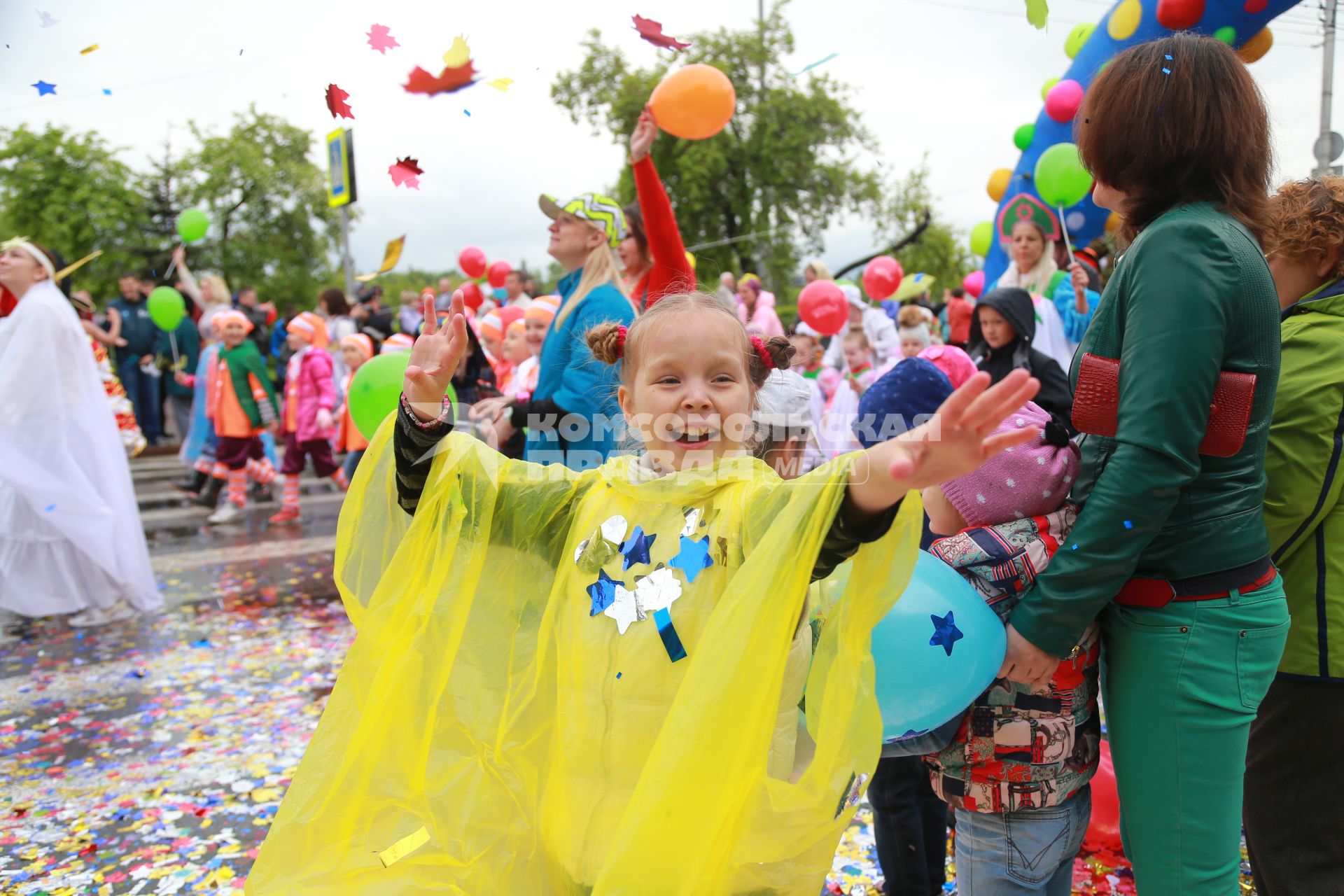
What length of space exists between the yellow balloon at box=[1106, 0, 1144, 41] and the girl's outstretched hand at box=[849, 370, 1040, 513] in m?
6.96

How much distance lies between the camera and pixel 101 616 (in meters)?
5.12

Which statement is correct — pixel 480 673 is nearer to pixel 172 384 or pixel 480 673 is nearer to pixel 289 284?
pixel 172 384

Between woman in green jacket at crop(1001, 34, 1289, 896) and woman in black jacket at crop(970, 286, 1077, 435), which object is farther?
woman in black jacket at crop(970, 286, 1077, 435)

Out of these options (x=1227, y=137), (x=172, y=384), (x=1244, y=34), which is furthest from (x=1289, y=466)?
(x=172, y=384)

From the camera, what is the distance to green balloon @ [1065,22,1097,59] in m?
8.03

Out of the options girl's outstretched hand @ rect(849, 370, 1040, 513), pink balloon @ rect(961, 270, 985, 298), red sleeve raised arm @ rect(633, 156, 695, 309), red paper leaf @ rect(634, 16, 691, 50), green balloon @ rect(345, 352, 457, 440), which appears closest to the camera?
girl's outstretched hand @ rect(849, 370, 1040, 513)

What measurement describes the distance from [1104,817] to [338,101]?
2.84m

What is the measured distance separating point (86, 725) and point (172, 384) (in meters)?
9.78

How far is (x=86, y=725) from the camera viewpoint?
3.78m

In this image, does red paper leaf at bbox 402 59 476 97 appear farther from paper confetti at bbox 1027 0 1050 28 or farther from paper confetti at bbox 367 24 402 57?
paper confetti at bbox 1027 0 1050 28

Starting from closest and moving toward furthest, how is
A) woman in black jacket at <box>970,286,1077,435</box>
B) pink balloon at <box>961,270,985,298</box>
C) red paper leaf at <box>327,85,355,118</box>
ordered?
1. red paper leaf at <box>327,85,355,118</box>
2. woman in black jacket at <box>970,286,1077,435</box>
3. pink balloon at <box>961,270,985,298</box>

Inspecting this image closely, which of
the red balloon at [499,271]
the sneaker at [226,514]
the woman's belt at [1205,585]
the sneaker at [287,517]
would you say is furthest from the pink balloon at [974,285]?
the woman's belt at [1205,585]

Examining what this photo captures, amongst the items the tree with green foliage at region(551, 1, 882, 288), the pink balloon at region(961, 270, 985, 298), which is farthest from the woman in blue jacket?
the tree with green foliage at region(551, 1, 882, 288)

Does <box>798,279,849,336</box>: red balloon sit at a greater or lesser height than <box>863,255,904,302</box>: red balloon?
lesser
